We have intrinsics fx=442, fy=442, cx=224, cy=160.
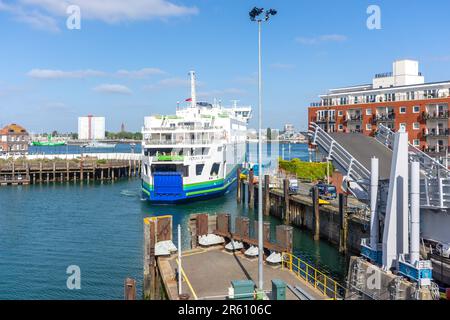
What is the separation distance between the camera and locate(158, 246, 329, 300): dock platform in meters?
15.1

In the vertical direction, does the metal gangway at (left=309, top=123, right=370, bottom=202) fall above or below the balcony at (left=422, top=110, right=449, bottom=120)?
below

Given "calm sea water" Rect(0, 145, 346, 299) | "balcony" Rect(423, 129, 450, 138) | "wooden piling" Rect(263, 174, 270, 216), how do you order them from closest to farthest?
"calm sea water" Rect(0, 145, 346, 299), "wooden piling" Rect(263, 174, 270, 216), "balcony" Rect(423, 129, 450, 138)

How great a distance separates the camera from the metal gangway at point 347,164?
794 inches

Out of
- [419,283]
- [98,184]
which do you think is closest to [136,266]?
[419,283]

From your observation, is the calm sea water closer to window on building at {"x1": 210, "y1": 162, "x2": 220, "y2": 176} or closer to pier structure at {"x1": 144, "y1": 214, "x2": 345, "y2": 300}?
window on building at {"x1": 210, "y1": 162, "x2": 220, "y2": 176}

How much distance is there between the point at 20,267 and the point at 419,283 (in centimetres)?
2145

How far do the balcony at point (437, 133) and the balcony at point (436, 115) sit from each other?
1417 mm

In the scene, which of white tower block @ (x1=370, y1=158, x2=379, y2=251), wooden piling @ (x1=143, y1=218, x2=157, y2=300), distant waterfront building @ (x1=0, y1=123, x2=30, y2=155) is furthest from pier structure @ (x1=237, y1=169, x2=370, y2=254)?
distant waterfront building @ (x1=0, y1=123, x2=30, y2=155)

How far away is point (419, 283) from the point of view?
1398 centimetres

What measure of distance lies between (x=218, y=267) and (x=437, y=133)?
41.0 m

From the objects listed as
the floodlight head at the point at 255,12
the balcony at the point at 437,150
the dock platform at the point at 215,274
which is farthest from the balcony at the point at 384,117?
the floodlight head at the point at 255,12

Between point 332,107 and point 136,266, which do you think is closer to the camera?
point 136,266
